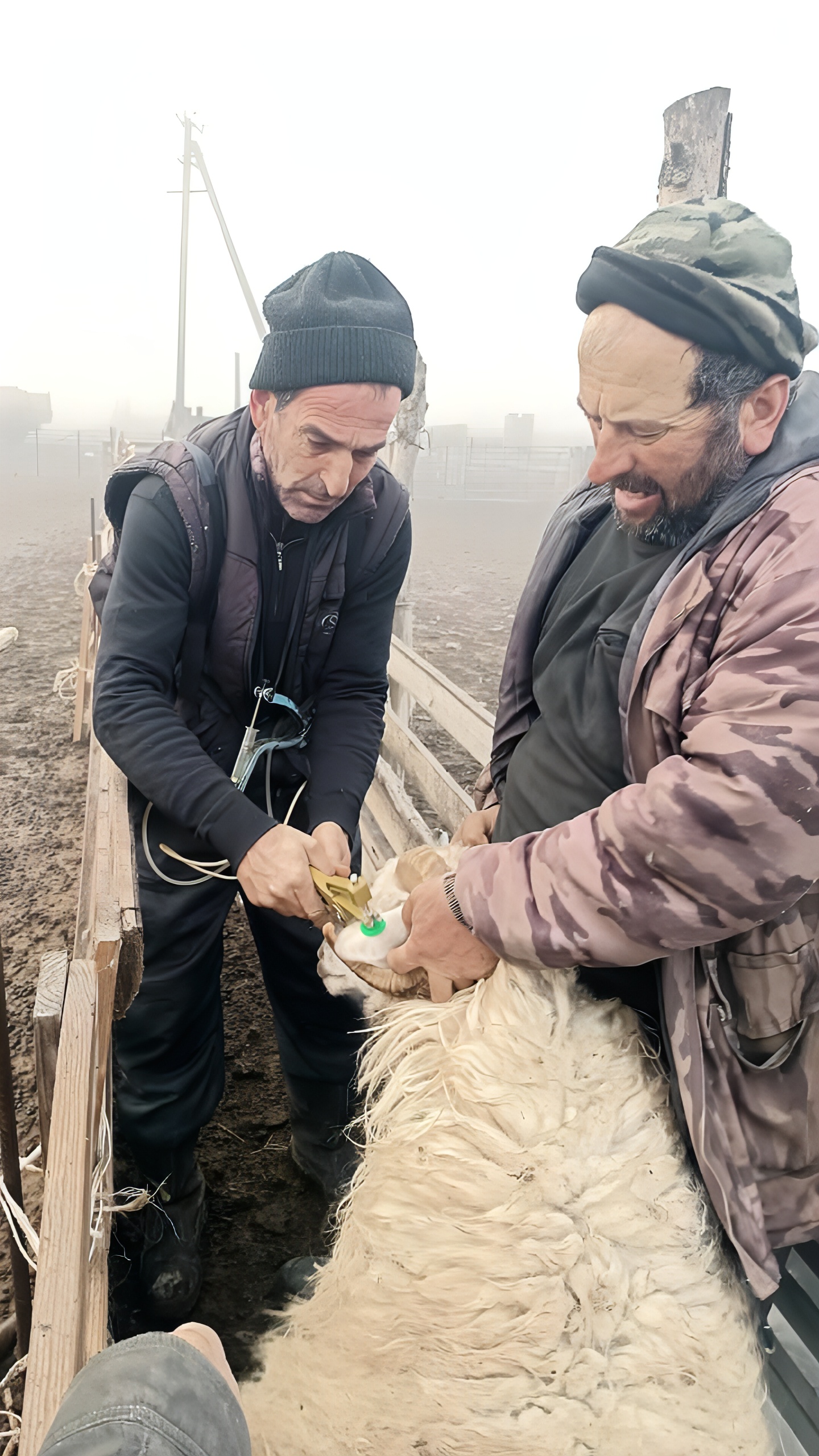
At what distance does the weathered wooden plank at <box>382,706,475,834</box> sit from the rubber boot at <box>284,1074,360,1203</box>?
0.92 metres

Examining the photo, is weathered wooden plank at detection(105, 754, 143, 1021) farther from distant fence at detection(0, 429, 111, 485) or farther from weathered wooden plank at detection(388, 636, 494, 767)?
distant fence at detection(0, 429, 111, 485)

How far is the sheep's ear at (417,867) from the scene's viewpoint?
154 cm

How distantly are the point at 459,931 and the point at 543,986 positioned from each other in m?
0.15

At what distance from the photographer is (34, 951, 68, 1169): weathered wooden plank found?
1146 mm

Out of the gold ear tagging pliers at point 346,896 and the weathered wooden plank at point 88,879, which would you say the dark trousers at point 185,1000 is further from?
the gold ear tagging pliers at point 346,896

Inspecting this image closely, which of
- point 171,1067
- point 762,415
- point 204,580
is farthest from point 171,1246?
point 762,415

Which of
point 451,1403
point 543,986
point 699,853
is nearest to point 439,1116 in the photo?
point 543,986

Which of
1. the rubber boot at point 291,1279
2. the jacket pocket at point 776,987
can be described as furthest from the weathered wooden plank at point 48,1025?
the rubber boot at point 291,1279

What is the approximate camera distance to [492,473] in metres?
32.0

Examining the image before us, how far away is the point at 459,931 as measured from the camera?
1.33m

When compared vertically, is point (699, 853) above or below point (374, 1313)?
above

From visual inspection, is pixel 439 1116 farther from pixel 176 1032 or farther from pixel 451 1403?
pixel 176 1032

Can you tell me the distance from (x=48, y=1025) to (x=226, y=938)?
2.70 metres

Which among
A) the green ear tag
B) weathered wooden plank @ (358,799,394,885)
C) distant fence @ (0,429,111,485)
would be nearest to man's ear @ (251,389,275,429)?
the green ear tag
